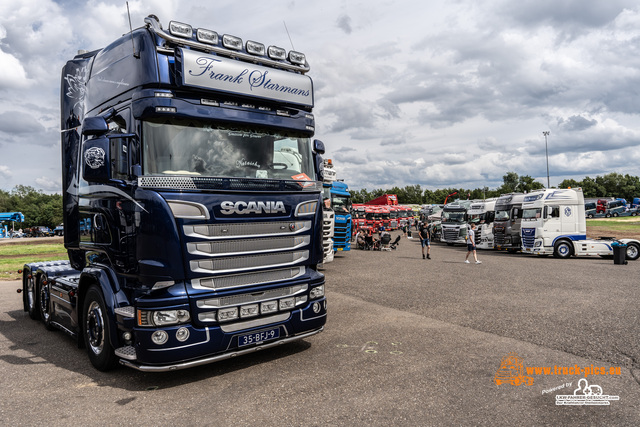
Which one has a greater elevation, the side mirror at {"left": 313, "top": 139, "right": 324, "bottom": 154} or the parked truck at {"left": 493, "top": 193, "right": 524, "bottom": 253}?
the side mirror at {"left": 313, "top": 139, "right": 324, "bottom": 154}

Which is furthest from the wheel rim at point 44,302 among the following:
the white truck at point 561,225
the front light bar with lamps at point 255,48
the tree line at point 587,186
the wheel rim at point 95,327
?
the tree line at point 587,186

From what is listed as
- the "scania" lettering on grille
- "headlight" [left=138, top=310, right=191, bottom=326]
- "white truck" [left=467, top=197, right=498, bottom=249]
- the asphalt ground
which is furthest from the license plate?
"white truck" [left=467, top=197, right=498, bottom=249]

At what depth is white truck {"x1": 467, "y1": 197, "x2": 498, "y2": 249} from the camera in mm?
28266

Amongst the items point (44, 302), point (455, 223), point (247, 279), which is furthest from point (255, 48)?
point (455, 223)

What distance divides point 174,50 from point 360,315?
19.5ft

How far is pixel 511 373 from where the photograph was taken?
537cm

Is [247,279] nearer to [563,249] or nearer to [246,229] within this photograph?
[246,229]

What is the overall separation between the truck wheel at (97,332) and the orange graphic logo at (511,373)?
4.79 m

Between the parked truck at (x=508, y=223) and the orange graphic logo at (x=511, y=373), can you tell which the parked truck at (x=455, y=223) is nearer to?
the parked truck at (x=508, y=223)

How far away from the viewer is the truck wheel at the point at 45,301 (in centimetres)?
777

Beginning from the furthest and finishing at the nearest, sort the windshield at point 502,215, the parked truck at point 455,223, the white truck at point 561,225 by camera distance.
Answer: the parked truck at point 455,223 → the windshield at point 502,215 → the white truck at point 561,225

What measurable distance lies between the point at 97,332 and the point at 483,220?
27.5m

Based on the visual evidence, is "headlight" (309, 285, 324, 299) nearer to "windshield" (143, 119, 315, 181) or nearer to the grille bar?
the grille bar

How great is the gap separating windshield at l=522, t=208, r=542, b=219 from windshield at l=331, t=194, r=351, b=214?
969cm
